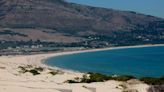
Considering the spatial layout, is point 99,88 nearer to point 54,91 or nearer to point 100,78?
point 54,91

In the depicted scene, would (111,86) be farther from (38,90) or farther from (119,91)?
(38,90)

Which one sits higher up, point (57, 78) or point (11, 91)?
point (11, 91)

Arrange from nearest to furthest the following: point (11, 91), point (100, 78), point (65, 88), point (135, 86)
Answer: point (11, 91)
point (65, 88)
point (135, 86)
point (100, 78)

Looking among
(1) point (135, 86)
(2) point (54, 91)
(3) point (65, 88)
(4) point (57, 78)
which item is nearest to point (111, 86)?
(1) point (135, 86)

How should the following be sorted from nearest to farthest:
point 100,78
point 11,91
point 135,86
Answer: point 11,91
point 135,86
point 100,78

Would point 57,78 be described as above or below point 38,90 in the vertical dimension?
below

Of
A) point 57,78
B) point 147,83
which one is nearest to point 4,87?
point 147,83

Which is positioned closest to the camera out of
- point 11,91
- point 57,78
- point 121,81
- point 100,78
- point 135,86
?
point 11,91

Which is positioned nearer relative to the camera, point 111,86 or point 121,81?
point 111,86

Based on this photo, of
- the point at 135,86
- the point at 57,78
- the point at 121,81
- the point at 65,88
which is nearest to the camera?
the point at 65,88
